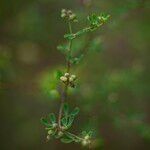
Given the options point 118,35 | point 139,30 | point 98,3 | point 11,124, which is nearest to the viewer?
point 98,3

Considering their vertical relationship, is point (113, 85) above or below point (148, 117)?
above

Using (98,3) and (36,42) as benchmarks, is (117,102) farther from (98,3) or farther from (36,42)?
(36,42)

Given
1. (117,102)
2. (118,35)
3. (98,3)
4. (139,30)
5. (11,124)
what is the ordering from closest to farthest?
1. (117,102)
2. (98,3)
3. (139,30)
4. (11,124)
5. (118,35)

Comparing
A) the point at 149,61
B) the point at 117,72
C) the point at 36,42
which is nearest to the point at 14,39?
the point at 36,42

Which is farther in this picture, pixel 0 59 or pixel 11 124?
pixel 11 124

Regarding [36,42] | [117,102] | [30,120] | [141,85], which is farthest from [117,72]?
[30,120]

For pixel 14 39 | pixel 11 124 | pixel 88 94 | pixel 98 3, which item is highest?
pixel 98 3

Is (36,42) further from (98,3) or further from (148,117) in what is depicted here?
(148,117)
